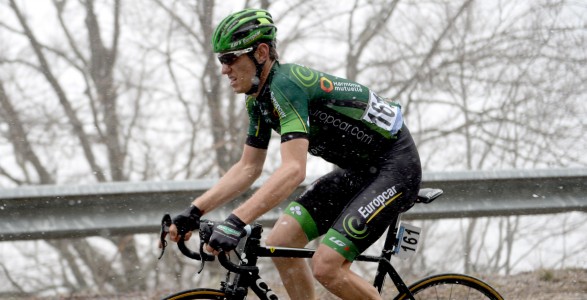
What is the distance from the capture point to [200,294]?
9.37 ft

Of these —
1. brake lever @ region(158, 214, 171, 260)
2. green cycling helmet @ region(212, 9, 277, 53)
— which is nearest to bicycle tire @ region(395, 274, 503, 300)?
brake lever @ region(158, 214, 171, 260)

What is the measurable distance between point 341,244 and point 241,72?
2.93ft

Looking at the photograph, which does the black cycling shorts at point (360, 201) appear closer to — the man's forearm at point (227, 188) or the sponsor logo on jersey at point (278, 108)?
the man's forearm at point (227, 188)

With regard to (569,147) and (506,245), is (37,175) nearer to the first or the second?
(506,245)

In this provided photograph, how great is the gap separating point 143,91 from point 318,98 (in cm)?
598

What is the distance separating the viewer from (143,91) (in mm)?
8820

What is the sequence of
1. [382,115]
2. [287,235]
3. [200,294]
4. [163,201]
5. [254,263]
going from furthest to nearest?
[163,201]
[382,115]
[287,235]
[254,263]
[200,294]

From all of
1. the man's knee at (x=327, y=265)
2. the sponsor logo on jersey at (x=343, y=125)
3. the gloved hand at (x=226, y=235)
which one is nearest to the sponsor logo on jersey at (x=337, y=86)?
the sponsor logo on jersey at (x=343, y=125)

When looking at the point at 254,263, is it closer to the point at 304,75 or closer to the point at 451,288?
the point at 304,75

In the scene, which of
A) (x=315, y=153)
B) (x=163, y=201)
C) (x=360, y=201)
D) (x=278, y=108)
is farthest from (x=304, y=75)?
(x=163, y=201)

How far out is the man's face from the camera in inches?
122

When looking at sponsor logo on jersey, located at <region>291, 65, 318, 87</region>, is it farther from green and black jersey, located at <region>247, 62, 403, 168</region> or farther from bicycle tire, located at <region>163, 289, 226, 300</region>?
bicycle tire, located at <region>163, 289, 226, 300</region>

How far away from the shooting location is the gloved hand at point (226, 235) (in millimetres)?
2602

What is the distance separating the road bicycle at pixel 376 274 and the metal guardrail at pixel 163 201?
113cm
